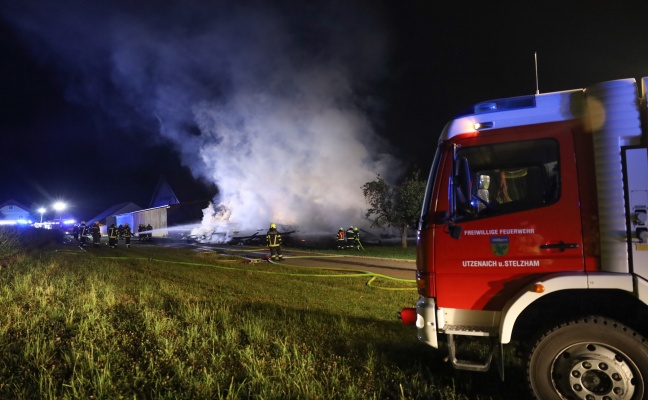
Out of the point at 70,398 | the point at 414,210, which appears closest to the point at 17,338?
the point at 70,398

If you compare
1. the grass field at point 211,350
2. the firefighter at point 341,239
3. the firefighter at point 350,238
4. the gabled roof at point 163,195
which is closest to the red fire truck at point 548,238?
the grass field at point 211,350

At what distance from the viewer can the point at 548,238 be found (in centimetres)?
326

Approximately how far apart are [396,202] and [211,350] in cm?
2084

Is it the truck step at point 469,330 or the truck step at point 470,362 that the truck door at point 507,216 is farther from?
the truck step at point 470,362

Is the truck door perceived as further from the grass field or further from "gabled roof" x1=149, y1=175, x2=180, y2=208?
"gabled roof" x1=149, y1=175, x2=180, y2=208

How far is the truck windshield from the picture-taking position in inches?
132

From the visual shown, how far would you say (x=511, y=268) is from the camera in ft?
11.0

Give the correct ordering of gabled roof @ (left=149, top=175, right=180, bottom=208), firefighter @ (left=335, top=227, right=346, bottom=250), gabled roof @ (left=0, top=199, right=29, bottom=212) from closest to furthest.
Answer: firefighter @ (left=335, top=227, right=346, bottom=250) → gabled roof @ (left=149, top=175, right=180, bottom=208) → gabled roof @ (left=0, top=199, right=29, bottom=212)

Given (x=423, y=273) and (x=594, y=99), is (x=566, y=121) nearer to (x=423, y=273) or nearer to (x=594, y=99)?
(x=594, y=99)

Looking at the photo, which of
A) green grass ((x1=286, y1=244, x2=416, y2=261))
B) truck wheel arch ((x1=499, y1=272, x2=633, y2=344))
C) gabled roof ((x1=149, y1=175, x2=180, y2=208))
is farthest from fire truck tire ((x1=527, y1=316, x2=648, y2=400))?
gabled roof ((x1=149, y1=175, x2=180, y2=208))

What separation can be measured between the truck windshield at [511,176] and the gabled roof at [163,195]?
150 feet

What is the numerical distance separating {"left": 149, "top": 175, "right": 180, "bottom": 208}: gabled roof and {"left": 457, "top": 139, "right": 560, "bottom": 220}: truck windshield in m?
45.7

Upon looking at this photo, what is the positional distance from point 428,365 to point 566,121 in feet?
8.95

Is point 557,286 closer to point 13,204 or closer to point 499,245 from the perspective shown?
point 499,245
